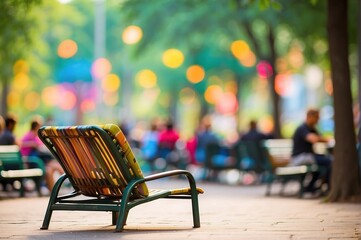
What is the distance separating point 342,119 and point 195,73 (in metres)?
29.1

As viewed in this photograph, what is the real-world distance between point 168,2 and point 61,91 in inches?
1786

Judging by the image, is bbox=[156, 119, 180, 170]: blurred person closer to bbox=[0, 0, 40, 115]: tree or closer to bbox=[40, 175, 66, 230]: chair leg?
bbox=[0, 0, 40, 115]: tree

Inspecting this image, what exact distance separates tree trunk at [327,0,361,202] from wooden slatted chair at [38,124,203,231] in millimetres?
5545

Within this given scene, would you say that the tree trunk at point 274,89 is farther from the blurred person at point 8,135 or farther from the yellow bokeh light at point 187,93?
the yellow bokeh light at point 187,93

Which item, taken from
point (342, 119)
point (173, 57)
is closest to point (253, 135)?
point (342, 119)

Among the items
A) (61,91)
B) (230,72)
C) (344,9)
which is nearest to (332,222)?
(344,9)

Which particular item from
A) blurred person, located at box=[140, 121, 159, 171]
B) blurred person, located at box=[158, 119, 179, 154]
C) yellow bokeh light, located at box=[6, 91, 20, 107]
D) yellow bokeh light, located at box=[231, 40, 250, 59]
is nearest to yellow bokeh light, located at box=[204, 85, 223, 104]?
yellow bokeh light, located at box=[231, 40, 250, 59]

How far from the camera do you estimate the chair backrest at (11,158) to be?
17359mm

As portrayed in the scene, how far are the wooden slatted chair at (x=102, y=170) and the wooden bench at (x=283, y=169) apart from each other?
7.75 metres

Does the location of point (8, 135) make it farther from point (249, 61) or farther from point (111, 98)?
point (111, 98)

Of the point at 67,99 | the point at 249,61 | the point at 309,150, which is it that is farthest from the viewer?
the point at 67,99

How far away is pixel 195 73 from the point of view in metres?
44.3

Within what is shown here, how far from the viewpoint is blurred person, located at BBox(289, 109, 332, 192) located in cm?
1786

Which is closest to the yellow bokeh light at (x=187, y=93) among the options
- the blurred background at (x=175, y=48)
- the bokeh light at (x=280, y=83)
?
the blurred background at (x=175, y=48)
